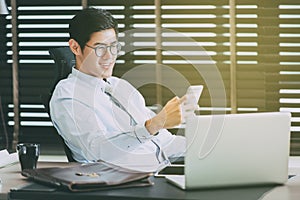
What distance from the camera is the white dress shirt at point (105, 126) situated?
287cm

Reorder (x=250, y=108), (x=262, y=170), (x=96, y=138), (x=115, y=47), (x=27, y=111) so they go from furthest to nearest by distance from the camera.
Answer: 1. (x=27, y=111)
2. (x=250, y=108)
3. (x=115, y=47)
4. (x=96, y=138)
5. (x=262, y=170)

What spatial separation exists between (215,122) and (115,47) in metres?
1.04

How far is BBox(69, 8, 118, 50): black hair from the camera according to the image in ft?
10.2

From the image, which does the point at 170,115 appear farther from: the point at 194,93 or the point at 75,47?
→ the point at 75,47

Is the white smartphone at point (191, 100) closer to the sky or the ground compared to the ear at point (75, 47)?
closer to the ground

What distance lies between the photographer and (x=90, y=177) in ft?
7.39

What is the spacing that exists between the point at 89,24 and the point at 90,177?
105 cm

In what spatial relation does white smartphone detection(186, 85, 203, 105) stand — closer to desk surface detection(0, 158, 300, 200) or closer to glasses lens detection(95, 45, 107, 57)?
desk surface detection(0, 158, 300, 200)

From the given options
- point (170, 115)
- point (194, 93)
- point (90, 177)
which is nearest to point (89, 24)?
point (170, 115)

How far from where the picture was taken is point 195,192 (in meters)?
2.20

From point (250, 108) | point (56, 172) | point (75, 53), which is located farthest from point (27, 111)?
point (56, 172)

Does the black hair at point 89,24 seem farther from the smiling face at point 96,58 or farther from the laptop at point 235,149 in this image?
the laptop at point 235,149

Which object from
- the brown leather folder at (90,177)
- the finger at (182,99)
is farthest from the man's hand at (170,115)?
the brown leather folder at (90,177)

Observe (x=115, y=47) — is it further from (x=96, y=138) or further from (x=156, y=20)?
(x=156, y=20)
